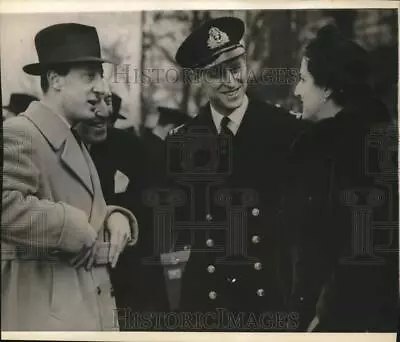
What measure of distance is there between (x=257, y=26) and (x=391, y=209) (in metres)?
0.42

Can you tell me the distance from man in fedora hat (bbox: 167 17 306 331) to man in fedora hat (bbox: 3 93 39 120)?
28 cm

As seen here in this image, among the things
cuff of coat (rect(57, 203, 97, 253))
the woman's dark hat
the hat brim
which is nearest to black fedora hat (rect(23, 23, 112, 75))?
the hat brim

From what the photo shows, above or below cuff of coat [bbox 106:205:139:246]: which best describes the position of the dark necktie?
above

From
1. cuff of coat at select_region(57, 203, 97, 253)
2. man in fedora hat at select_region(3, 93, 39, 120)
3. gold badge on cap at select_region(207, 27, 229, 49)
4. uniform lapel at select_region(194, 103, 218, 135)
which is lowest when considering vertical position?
cuff of coat at select_region(57, 203, 97, 253)

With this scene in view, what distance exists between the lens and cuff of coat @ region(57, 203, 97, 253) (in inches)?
38.9

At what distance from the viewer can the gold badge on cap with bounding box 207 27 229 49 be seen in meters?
0.99

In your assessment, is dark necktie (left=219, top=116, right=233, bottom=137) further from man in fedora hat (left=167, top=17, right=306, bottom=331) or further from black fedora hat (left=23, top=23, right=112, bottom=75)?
black fedora hat (left=23, top=23, right=112, bottom=75)

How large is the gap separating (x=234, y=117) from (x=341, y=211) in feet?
0.87

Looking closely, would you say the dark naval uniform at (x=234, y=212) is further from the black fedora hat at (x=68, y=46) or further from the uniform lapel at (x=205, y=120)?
the black fedora hat at (x=68, y=46)

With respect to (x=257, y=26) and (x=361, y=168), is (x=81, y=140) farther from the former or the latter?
(x=361, y=168)

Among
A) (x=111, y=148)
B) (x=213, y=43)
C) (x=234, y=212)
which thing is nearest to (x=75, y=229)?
(x=111, y=148)

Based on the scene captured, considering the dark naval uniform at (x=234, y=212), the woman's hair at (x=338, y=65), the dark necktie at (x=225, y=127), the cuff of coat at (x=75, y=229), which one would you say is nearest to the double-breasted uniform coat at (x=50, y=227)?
the cuff of coat at (x=75, y=229)

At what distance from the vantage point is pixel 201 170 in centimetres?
99

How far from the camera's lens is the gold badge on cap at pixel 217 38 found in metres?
0.99
